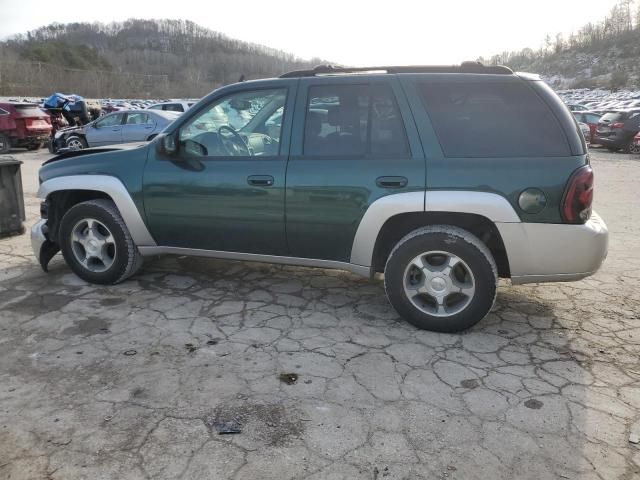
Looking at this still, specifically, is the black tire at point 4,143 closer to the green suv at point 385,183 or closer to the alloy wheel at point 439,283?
the green suv at point 385,183

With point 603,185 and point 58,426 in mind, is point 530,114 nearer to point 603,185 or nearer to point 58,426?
point 58,426

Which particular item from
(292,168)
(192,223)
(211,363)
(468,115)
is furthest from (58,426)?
(468,115)

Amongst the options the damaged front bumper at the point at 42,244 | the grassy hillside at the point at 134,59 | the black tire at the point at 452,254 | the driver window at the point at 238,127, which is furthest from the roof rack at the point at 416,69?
the grassy hillside at the point at 134,59

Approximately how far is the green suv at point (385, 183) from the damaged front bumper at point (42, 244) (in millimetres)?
717

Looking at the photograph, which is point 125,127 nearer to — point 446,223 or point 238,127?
point 238,127

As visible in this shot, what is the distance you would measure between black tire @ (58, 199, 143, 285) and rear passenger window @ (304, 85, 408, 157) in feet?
6.04

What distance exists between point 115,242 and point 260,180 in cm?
155

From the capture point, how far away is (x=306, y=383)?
2.96m

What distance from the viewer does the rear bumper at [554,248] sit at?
330 centimetres

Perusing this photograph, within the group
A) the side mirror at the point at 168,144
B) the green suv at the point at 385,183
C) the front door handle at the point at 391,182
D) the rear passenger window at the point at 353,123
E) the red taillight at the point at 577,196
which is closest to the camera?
the red taillight at the point at 577,196

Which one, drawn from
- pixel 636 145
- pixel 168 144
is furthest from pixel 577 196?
pixel 636 145

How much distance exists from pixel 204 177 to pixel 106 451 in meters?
2.22

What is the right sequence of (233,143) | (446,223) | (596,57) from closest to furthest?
(446,223) → (233,143) → (596,57)

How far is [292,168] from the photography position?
3.76 m
